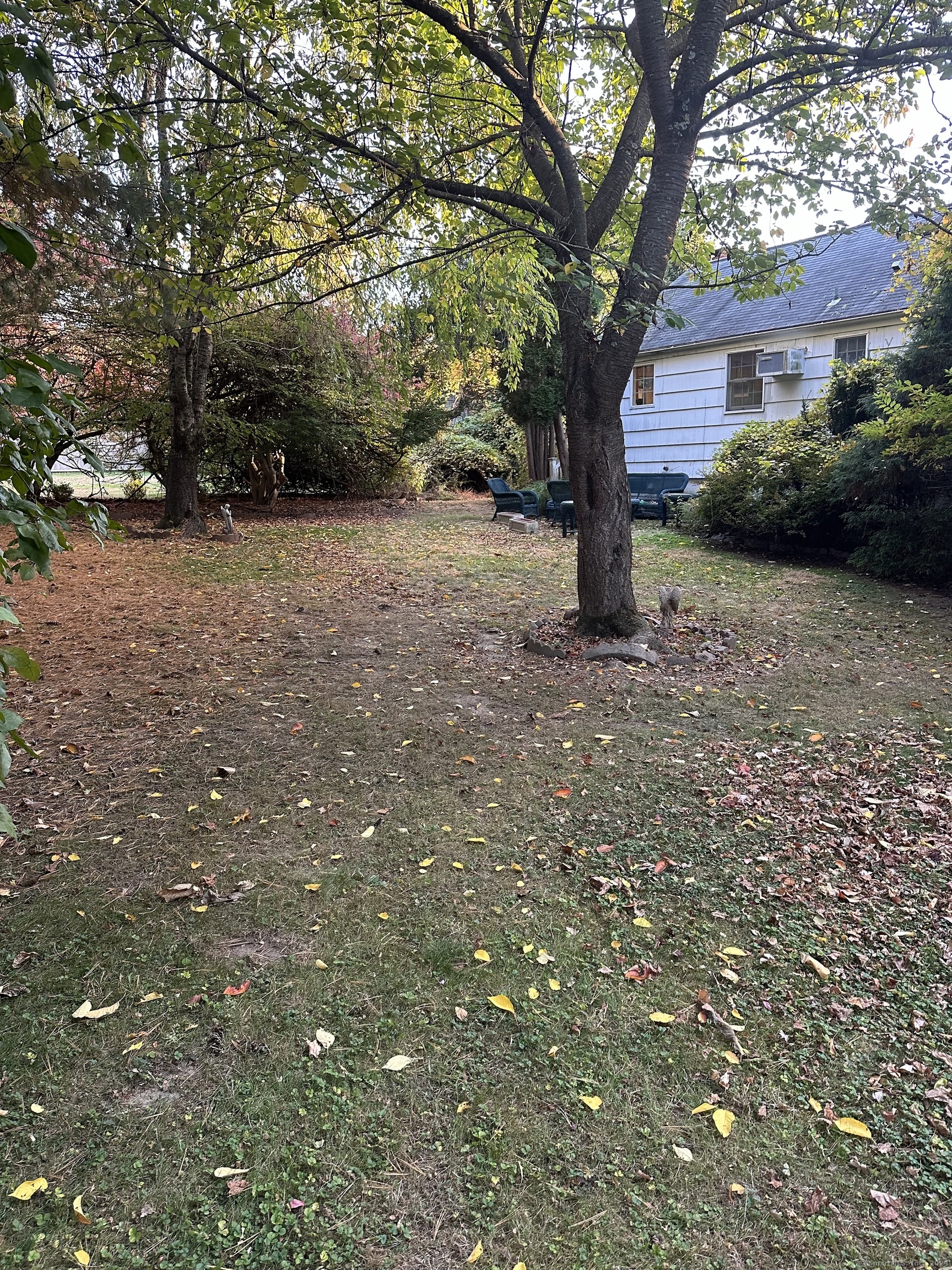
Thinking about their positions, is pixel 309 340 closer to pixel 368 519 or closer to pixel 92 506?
pixel 368 519

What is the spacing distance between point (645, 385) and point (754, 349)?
10.9 ft

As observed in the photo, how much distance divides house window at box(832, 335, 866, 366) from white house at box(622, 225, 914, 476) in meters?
0.02

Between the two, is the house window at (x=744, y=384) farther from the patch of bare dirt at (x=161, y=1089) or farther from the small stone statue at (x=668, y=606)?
the patch of bare dirt at (x=161, y=1089)

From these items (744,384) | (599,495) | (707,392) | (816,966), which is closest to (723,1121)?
(816,966)

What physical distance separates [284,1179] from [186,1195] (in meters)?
0.25

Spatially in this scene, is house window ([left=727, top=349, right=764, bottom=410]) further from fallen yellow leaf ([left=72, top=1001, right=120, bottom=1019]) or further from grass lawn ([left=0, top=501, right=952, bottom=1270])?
fallen yellow leaf ([left=72, top=1001, right=120, bottom=1019])

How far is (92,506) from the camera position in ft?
5.88

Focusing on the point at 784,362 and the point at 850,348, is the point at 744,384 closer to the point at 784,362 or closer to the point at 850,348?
the point at 784,362

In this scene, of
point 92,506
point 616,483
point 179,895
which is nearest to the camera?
point 92,506

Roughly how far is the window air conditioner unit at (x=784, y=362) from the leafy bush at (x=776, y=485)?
275 cm

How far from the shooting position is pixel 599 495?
6691 mm

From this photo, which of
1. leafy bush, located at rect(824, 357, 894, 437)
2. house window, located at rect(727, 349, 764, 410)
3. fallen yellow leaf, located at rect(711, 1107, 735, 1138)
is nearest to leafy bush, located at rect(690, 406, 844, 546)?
leafy bush, located at rect(824, 357, 894, 437)

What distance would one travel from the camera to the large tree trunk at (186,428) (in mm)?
13094

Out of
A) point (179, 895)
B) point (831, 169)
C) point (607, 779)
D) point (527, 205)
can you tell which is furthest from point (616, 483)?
point (179, 895)
